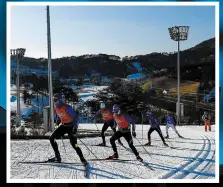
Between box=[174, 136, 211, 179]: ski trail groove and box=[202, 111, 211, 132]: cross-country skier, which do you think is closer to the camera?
box=[174, 136, 211, 179]: ski trail groove

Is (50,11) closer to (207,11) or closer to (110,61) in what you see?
(110,61)

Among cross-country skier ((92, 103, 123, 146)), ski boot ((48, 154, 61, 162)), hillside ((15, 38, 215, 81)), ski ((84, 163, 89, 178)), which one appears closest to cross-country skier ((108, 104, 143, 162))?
cross-country skier ((92, 103, 123, 146))

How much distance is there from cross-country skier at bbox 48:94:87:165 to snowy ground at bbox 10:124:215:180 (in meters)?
0.09

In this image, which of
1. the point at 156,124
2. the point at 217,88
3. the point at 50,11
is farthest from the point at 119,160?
the point at 50,11

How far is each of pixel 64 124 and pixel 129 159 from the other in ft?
3.02

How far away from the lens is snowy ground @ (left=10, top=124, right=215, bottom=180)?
5.71 metres

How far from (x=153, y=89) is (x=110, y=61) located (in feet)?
2.15

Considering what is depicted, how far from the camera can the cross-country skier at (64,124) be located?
575 centimetres

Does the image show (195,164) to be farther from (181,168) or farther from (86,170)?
(86,170)

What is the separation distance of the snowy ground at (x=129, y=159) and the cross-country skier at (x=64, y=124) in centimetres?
9

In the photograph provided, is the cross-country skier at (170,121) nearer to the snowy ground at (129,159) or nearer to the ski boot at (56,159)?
the snowy ground at (129,159)

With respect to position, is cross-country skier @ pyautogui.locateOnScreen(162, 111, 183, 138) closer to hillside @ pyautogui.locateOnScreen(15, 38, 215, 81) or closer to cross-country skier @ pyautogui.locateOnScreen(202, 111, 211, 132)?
cross-country skier @ pyautogui.locateOnScreen(202, 111, 211, 132)

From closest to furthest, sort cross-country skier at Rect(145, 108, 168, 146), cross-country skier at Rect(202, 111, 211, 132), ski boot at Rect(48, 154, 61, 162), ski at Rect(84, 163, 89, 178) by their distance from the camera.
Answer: ski at Rect(84, 163, 89, 178) < ski boot at Rect(48, 154, 61, 162) < cross-country skier at Rect(202, 111, 211, 132) < cross-country skier at Rect(145, 108, 168, 146)

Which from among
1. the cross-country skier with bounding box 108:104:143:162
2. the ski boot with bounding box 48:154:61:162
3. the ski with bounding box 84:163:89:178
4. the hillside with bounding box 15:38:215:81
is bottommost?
the ski with bounding box 84:163:89:178
